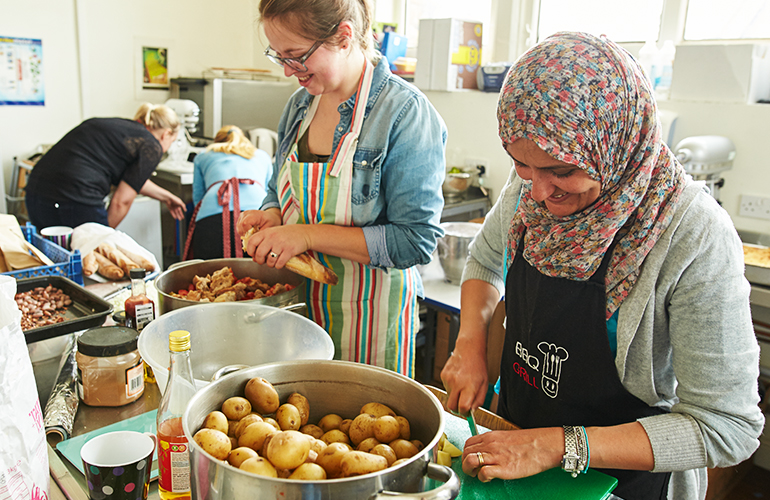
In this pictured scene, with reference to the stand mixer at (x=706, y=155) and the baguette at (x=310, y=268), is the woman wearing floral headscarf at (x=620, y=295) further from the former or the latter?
the stand mixer at (x=706, y=155)

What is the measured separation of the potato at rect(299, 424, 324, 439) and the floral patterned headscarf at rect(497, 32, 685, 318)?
1.78 ft

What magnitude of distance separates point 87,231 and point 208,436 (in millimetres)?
1751

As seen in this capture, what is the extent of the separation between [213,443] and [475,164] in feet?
10.2

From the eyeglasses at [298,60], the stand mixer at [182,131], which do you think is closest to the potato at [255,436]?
the eyeglasses at [298,60]

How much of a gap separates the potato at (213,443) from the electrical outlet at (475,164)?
120 inches

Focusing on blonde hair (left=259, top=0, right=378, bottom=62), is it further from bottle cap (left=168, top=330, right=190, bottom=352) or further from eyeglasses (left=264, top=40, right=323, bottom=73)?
bottle cap (left=168, top=330, right=190, bottom=352)

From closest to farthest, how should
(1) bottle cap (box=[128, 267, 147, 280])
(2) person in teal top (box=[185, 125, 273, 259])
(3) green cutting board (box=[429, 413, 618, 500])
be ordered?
(3) green cutting board (box=[429, 413, 618, 500]) < (1) bottle cap (box=[128, 267, 147, 280]) < (2) person in teal top (box=[185, 125, 273, 259])

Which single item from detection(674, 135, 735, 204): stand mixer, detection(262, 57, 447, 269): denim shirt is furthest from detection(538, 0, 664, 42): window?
detection(262, 57, 447, 269): denim shirt

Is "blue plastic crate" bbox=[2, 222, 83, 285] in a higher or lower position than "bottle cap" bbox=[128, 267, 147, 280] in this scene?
lower

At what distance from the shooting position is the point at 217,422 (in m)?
0.76

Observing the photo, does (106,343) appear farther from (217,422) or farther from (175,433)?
(217,422)

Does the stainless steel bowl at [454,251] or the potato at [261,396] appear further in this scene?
the stainless steel bowl at [454,251]

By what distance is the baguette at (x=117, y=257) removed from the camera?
6.79 feet

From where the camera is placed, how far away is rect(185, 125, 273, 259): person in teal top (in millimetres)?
3229
